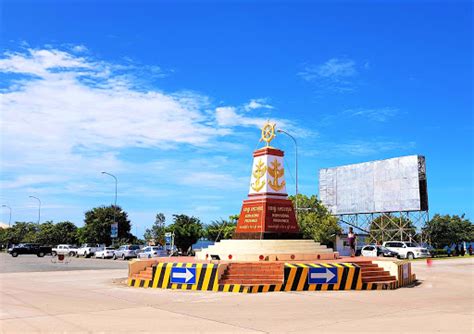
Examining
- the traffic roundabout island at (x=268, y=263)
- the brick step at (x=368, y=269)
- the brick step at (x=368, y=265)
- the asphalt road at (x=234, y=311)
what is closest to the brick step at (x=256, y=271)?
the traffic roundabout island at (x=268, y=263)

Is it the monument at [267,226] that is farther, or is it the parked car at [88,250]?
the parked car at [88,250]

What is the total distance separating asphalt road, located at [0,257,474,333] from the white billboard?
3489 cm

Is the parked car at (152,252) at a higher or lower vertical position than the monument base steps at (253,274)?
lower

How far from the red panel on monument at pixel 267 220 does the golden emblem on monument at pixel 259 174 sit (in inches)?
23.3

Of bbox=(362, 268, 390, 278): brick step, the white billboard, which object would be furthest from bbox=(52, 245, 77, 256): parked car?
bbox=(362, 268, 390, 278): brick step

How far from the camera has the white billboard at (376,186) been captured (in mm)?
48434

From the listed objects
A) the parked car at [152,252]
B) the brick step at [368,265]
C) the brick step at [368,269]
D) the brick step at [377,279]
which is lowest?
the parked car at [152,252]

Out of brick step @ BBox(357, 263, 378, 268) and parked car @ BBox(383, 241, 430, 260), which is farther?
parked car @ BBox(383, 241, 430, 260)

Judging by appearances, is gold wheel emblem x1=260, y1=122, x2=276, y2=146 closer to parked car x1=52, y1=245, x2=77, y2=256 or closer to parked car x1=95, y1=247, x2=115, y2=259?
parked car x1=95, y1=247, x2=115, y2=259

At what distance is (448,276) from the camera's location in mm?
20625

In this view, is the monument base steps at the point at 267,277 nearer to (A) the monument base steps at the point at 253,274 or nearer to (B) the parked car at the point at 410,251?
(A) the monument base steps at the point at 253,274

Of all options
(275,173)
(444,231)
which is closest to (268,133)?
(275,173)

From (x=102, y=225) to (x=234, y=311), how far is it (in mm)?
50422

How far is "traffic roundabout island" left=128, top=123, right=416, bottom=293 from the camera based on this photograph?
Result: 578 inches
